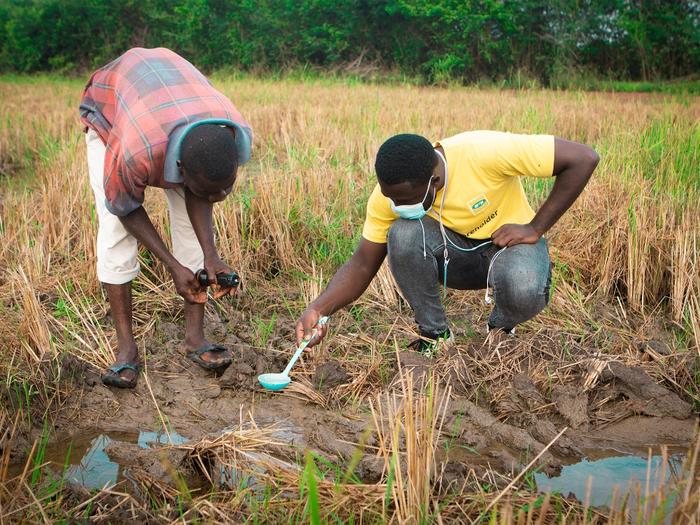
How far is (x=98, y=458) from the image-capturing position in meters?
2.96

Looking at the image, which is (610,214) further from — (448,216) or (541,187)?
(448,216)

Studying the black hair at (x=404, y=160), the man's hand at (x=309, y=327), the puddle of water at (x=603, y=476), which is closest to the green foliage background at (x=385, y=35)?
the black hair at (x=404, y=160)

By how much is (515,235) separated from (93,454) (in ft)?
6.97

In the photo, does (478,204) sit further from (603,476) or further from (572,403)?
(603,476)

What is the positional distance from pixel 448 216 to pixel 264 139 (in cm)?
470

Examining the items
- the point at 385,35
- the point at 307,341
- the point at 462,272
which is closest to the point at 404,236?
the point at 462,272

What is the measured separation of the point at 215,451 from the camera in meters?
2.76

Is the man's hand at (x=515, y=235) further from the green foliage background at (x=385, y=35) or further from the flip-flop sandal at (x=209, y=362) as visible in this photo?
the green foliage background at (x=385, y=35)

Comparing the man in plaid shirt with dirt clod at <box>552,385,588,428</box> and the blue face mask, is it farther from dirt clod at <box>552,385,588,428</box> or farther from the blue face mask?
dirt clod at <box>552,385,588,428</box>

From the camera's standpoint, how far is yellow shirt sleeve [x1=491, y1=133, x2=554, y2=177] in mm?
3213

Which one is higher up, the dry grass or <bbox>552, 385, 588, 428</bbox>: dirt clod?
the dry grass

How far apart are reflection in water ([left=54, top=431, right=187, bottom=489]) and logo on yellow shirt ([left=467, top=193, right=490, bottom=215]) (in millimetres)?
1666

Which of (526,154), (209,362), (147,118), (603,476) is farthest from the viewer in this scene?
(209,362)

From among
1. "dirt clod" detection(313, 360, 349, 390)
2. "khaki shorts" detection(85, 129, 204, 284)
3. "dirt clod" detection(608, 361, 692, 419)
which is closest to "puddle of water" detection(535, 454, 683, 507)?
"dirt clod" detection(608, 361, 692, 419)
